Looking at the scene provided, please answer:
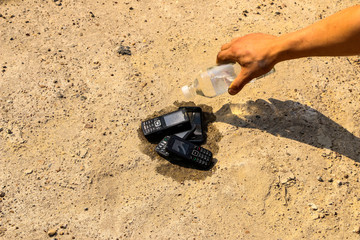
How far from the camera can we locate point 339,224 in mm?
2594

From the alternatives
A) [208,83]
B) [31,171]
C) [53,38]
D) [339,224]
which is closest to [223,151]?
[208,83]

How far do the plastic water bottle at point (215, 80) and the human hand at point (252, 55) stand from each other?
49 centimetres

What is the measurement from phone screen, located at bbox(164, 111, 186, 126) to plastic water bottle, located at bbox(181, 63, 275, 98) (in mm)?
269

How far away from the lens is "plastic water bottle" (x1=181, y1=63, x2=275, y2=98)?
304cm

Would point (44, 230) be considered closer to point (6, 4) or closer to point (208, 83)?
point (208, 83)

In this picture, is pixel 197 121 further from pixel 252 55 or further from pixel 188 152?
pixel 252 55

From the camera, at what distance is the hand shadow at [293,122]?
2957 millimetres

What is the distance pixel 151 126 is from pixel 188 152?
1.38 feet

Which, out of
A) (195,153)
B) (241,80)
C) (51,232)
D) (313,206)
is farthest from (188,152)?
(51,232)

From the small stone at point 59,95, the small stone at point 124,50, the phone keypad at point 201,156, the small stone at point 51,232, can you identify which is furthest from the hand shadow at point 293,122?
the small stone at point 51,232

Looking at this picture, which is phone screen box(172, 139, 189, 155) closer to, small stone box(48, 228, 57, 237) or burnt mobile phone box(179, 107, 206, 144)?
burnt mobile phone box(179, 107, 206, 144)

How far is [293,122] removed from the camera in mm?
3074

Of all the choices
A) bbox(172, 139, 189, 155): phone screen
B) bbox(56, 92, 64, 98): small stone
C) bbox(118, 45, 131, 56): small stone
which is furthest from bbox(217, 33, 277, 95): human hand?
bbox(56, 92, 64, 98): small stone

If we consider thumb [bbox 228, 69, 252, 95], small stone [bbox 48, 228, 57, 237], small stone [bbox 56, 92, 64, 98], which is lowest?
small stone [bbox 48, 228, 57, 237]
